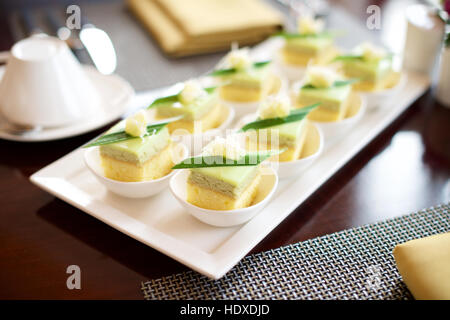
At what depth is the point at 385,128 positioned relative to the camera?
155 cm

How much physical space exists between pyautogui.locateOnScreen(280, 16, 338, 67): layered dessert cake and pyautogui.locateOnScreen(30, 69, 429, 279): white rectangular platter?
1.50ft

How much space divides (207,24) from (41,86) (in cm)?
83

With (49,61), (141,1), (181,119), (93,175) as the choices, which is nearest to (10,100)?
(49,61)

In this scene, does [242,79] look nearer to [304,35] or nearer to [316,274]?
[304,35]

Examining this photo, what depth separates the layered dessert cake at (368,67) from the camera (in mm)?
1599

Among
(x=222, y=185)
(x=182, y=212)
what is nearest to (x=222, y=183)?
(x=222, y=185)

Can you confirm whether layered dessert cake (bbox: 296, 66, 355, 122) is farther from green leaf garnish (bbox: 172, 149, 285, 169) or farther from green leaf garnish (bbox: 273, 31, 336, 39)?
green leaf garnish (bbox: 172, 149, 285, 169)

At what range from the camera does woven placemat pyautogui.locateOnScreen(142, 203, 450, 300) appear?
3.30 ft

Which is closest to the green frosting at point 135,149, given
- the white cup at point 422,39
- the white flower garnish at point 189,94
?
the white flower garnish at point 189,94

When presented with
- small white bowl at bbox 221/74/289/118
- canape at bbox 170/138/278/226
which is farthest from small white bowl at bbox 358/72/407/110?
canape at bbox 170/138/278/226

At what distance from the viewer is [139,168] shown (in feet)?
3.85

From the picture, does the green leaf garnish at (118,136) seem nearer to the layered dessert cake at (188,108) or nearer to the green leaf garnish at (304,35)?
the layered dessert cake at (188,108)
